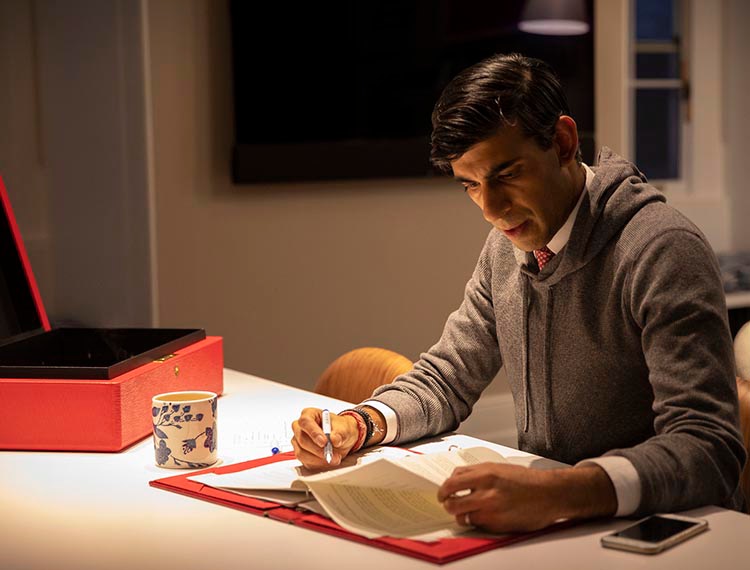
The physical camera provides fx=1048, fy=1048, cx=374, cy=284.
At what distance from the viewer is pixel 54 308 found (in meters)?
3.14

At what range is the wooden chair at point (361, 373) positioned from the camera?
2.04m

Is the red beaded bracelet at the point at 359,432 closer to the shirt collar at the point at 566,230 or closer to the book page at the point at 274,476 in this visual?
the book page at the point at 274,476

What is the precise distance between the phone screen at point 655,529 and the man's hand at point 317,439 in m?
0.46

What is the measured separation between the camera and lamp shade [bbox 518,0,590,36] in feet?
13.5

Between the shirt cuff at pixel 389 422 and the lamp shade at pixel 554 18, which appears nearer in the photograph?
the shirt cuff at pixel 389 422

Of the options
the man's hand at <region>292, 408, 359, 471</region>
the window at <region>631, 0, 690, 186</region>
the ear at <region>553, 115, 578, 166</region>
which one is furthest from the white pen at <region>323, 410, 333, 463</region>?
the window at <region>631, 0, 690, 186</region>

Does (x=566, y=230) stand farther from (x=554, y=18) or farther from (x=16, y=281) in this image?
(x=554, y=18)

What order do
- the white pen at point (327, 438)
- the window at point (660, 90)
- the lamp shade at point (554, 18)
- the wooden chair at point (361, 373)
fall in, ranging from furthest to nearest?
the window at point (660, 90) → the lamp shade at point (554, 18) → the wooden chair at point (361, 373) → the white pen at point (327, 438)

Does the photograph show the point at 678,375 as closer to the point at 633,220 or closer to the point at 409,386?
the point at 633,220

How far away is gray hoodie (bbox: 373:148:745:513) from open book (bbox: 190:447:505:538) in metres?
0.21

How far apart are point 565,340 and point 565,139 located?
312 mm

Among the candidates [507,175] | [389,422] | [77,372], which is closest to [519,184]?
[507,175]

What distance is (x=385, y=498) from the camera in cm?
130

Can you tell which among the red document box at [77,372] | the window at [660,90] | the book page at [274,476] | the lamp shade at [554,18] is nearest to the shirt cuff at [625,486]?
the book page at [274,476]
